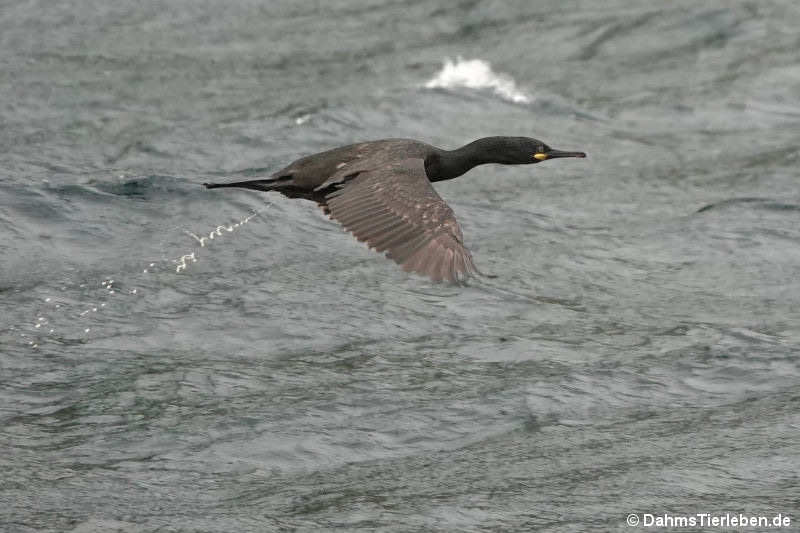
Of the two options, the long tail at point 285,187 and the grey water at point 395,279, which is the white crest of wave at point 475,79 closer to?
the grey water at point 395,279

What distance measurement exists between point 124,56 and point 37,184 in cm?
383

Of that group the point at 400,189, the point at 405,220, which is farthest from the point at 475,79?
the point at 405,220

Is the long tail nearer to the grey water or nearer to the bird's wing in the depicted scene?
the bird's wing

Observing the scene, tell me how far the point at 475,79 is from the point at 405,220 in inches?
287

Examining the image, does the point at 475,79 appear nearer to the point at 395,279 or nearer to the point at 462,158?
the point at 395,279

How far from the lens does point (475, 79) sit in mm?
15430

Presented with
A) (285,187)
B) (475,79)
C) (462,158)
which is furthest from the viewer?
(475,79)

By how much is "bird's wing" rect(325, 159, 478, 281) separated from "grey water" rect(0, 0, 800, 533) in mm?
944

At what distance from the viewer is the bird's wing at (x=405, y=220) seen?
802 cm

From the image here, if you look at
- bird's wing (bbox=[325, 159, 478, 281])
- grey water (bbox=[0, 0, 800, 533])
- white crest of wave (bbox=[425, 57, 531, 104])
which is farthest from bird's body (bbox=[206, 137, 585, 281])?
white crest of wave (bbox=[425, 57, 531, 104])

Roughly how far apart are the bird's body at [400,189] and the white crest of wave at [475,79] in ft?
18.0

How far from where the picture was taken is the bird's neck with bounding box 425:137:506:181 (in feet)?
31.2

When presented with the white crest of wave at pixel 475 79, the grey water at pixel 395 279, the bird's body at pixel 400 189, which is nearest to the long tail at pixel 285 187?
the bird's body at pixel 400 189

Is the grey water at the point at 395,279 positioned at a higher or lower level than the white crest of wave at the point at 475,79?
lower
